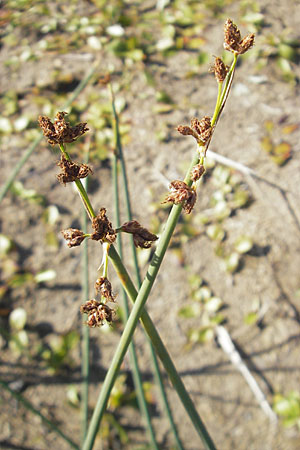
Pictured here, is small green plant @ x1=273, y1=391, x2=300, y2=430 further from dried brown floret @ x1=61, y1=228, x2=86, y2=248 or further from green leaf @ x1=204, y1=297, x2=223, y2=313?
dried brown floret @ x1=61, y1=228, x2=86, y2=248

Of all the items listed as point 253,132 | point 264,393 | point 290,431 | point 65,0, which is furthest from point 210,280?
point 65,0

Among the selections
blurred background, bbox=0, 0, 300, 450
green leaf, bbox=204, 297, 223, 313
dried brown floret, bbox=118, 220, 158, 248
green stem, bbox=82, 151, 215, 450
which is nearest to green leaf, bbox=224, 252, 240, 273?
blurred background, bbox=0, 0, 300, 450

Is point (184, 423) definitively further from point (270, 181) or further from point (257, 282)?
point (270, 181)

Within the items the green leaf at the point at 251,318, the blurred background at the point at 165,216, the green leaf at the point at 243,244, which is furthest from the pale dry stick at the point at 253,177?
the green leaf at the point at 251,318

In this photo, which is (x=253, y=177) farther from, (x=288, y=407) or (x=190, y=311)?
(x=288, y=407)

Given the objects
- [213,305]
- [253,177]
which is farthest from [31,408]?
[253,177]
